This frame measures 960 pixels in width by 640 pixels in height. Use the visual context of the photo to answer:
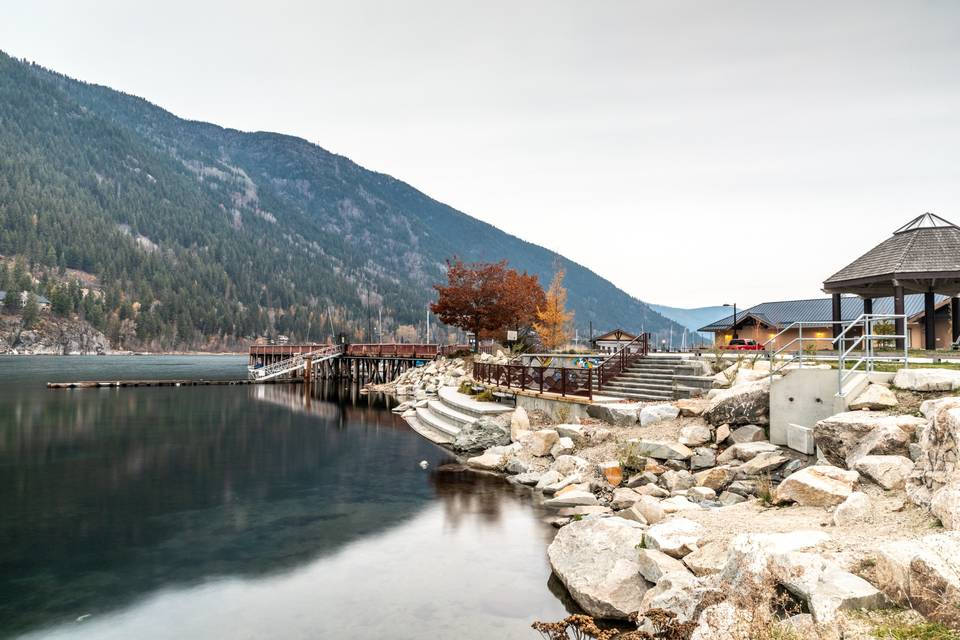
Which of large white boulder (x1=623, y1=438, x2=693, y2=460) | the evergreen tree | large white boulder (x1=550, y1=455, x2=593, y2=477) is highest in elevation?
the evergreen tree

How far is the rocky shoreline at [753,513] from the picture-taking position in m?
5.59

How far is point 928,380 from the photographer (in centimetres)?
1149

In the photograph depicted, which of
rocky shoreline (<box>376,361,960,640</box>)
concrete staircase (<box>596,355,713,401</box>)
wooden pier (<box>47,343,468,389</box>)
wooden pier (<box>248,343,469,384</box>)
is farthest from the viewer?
wooden pier (<box>248,343,469,384</box>)

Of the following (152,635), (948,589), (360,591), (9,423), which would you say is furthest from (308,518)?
(9,423)

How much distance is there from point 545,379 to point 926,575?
19145 mm

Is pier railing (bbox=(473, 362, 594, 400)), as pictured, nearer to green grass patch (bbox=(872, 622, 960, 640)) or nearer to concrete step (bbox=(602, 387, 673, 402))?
concrete step (bbox=(602, 387, 673, 402))

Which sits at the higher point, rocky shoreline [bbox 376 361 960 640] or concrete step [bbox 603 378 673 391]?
concrete step [bbox 603 378 673 391]

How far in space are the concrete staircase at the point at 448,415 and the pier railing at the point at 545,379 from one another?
54.7 inches

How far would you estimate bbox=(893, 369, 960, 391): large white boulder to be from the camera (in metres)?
11.2

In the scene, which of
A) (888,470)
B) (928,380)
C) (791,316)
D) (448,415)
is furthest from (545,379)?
(791,316)

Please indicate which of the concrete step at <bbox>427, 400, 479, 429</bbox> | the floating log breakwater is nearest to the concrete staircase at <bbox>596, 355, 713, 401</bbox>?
the concrete step at <bbox>427, 400, 479, 429</bbox>

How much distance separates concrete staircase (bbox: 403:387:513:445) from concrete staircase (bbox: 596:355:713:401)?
527 cm

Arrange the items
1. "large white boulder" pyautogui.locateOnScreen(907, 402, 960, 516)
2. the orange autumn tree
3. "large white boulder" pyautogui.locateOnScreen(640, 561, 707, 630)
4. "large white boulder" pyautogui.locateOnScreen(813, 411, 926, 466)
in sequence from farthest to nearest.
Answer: the orange autumn tree
"large white boulder" pyautogui.locateOnScreen(813, 411, 926, 466)
"large white boulder" pyautogui.locateOnScreen(907, 402, 960, 516)
"large white boulder" pyautogui.locateOnScreen(640, 561, 707, 630)

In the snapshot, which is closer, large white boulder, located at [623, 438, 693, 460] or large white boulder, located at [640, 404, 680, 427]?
large white boulder, located at [623, 438, 693, 460]
